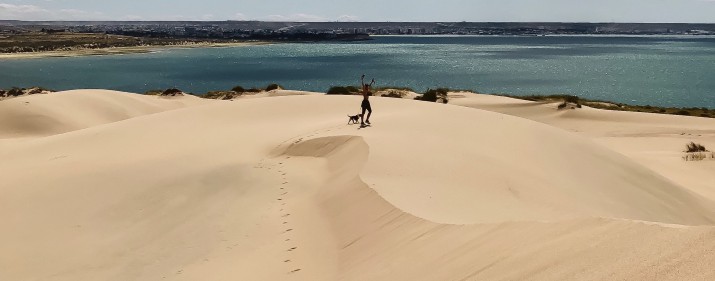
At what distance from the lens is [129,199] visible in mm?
10422

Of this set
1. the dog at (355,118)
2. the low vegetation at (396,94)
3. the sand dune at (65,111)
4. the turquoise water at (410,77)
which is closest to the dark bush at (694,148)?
the dog at (355,118)

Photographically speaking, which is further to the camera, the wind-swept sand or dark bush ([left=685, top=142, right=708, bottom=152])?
dark bush ([left=685, top=142, right=708, bottom=152])

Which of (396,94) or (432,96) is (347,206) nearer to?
(432,96)

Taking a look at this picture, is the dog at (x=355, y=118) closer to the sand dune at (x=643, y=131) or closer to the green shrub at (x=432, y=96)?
the sand dune at (x=643, y=131)

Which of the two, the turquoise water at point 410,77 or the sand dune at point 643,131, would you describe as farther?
the turquoise water at point 410,77

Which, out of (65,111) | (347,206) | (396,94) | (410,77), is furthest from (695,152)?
(410,77)

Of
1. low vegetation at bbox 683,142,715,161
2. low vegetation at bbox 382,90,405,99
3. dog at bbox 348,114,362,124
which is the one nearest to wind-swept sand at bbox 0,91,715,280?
dog at bbox 348,114,362,124

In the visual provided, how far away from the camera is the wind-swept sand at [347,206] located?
530 centimetres

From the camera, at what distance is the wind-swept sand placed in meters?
5.30

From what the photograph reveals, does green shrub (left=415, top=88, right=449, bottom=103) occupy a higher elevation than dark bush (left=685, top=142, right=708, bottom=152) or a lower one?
higher

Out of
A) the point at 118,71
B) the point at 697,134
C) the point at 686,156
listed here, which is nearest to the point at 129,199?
the point at 686,156

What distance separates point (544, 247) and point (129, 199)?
7633 millimetres

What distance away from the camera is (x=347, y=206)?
850cm

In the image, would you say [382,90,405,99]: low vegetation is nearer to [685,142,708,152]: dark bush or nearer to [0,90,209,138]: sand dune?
[0,90,209,138]: sand dune
